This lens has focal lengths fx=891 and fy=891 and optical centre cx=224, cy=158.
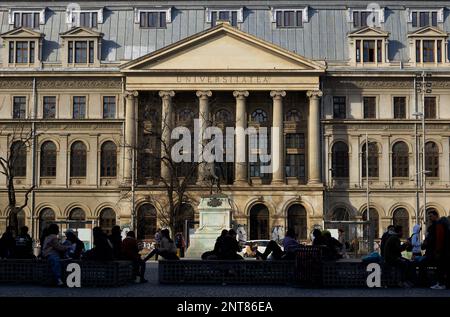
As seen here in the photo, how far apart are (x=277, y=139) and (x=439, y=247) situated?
51.1 metres

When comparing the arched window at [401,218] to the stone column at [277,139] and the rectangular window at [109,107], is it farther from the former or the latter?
the rectangular window at [109,107]

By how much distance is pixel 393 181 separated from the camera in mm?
79375

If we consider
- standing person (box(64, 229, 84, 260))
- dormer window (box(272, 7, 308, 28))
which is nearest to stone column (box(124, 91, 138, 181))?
dormer window (box(272, 7, 308, 28))

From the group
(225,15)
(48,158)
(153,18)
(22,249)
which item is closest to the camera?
(22,249)

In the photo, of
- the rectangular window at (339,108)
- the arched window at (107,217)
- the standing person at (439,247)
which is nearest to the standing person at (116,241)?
the standing person at (439,247)

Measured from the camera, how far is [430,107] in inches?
3137

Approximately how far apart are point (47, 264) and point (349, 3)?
6112 cm

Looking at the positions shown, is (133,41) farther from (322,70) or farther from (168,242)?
(168,242)

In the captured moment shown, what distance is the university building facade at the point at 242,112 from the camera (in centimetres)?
7706

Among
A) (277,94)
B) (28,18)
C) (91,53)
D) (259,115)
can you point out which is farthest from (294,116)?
(28,18)

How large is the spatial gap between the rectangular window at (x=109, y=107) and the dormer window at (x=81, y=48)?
3288mm

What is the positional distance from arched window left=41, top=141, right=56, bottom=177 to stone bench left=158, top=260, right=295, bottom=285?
53.8 m

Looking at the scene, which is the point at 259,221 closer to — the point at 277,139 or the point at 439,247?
the point at 277,139
